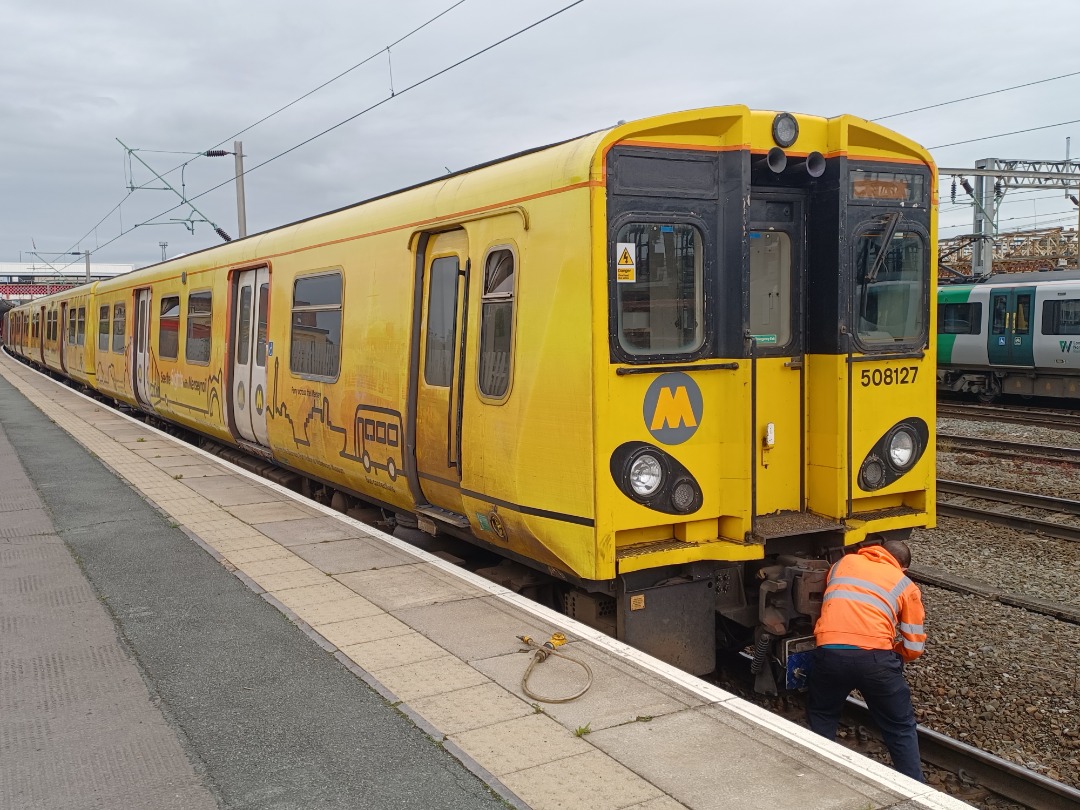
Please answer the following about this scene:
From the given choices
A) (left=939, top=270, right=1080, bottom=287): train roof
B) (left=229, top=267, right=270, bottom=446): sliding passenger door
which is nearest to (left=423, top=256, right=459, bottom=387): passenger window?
(left=229, top=267, right=270, bottom=446): sliding passenger door

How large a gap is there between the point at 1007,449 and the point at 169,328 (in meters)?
13.0

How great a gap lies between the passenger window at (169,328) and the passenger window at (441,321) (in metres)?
8.51

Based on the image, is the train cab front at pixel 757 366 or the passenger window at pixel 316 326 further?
the passenger window at pixel 316 326

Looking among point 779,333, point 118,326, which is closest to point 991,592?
point 779,333

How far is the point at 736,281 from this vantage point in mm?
5367

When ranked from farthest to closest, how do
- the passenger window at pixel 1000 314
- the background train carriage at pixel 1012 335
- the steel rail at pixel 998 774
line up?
the passenger window at pixel 1000 314, the background train carriage at pixel 1012 335, the steel rail at pixel 998 774

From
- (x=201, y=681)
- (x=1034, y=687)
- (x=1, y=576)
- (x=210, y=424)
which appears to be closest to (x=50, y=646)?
(x=201, y=681)

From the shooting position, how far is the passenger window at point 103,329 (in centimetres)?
2019

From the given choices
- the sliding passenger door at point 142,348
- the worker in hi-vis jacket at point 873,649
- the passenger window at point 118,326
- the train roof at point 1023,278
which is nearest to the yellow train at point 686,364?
the worker in hi-vis jacket at point 873,649

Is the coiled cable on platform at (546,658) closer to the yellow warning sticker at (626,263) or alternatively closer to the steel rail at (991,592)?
the yellow warning sticker at (626,263)

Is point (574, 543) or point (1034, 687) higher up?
point (574, 543)

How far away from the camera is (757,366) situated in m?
5.52

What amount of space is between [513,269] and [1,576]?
4342 mm

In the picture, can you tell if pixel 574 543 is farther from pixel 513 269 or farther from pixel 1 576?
pixel 1 576
